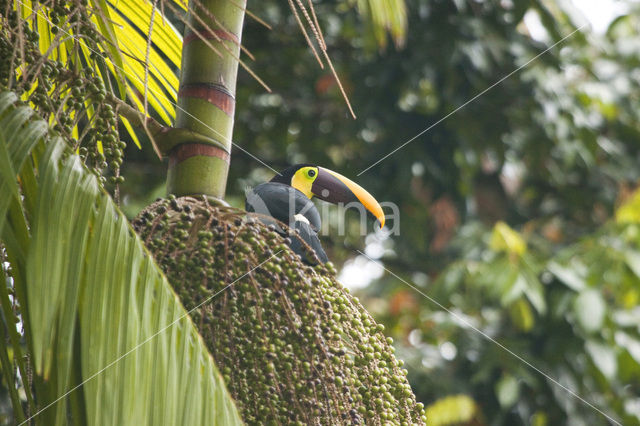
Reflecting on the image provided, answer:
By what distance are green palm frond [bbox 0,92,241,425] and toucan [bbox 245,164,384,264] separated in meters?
0.36

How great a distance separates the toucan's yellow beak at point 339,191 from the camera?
125 cm

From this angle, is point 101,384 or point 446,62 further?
point 446,62

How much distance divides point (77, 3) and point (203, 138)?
0.24 m

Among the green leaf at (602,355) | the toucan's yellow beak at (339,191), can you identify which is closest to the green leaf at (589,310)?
the green leaf at (602,355)

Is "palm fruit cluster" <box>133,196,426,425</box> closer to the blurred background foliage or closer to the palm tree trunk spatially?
the palm tree trunk

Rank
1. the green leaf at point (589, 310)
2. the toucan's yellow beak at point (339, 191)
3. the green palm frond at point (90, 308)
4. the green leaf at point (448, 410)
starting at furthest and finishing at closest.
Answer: the green leaf at point (448, 410) < the green leaf at point (589, 310) < the toucan's yellow beak at point (339, 191) < the green palm frond at point (90, 308)

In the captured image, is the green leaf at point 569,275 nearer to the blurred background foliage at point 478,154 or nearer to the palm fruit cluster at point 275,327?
the blurred background foliage at point 478,154

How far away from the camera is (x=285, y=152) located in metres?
3.34

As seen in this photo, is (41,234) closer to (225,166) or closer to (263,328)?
(263,328)

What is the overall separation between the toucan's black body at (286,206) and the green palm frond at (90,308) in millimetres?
453

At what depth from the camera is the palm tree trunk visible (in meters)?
0.99

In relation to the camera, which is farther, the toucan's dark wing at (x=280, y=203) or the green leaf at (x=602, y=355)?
the green leaf at (x=602, y=355)

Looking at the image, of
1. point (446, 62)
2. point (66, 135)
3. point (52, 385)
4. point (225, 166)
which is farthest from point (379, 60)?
point (52, 385)

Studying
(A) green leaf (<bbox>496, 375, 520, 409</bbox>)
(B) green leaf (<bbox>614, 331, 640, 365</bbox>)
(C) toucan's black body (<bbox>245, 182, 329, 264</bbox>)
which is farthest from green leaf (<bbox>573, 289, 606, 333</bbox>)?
(C) toucan's black body (<bbox>245, 182, 329, 264</bbox>)
